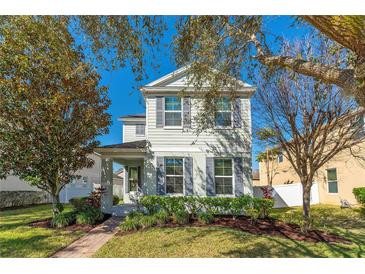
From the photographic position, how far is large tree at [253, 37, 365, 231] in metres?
6.49

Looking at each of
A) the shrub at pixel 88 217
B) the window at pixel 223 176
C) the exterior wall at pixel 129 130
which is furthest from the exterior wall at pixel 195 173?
the exterior wall at pixel 129 130

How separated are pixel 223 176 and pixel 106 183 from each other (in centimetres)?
458

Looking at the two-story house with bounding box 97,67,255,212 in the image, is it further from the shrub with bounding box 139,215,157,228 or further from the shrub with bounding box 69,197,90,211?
the shrub with bounding box 139,215,157,228

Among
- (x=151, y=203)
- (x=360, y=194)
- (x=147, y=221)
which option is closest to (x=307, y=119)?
(x=147, y=221)

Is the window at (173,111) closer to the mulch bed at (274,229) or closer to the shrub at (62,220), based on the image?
the mulch bed at (274,229)

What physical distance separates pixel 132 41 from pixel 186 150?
5334 mm

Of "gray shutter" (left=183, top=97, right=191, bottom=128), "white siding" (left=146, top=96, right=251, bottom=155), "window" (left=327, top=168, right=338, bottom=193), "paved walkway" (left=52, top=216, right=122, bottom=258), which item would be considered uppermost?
"gray shutter" (left=183, top=97, right=191, bottom=128)

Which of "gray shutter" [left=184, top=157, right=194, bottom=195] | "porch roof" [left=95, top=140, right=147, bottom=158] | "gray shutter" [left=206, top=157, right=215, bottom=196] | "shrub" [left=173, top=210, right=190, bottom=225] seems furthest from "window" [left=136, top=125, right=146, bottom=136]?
"shrub" [left=173, top=210, right=190, bottom=225]

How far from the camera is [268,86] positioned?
7512mm

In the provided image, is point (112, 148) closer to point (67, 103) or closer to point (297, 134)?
point (67, 103)

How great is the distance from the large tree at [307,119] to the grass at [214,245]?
1.22 metres

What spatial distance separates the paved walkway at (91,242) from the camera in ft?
17.1

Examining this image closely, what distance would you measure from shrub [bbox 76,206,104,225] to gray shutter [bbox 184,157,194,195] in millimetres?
3165
